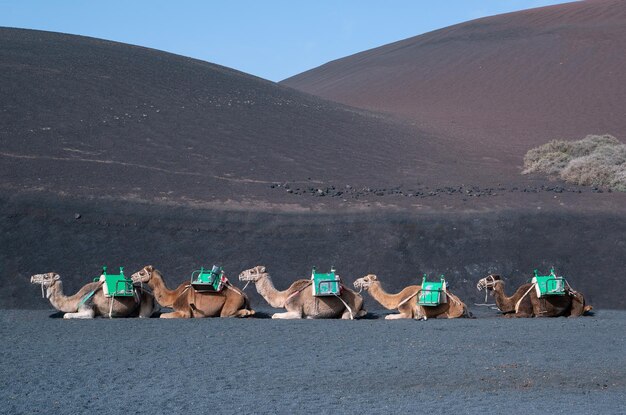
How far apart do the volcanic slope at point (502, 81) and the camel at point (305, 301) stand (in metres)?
15.9

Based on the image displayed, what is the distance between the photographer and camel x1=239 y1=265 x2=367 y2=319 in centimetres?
1638

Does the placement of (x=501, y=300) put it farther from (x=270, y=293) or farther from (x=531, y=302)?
(x=270, y=293)

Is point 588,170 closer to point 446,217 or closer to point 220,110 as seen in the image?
point 446,217

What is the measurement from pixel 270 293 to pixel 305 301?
0.62 m

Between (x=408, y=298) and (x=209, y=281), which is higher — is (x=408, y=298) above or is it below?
below

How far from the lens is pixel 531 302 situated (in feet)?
55.9

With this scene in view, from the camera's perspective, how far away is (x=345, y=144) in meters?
35.7

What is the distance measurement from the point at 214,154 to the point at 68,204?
27.3 ft

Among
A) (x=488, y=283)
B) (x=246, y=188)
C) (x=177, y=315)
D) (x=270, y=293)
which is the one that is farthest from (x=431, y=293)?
(x=246, y=188)

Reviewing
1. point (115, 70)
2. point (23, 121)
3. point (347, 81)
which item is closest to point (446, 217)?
point (23, 121)

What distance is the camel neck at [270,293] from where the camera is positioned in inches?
650

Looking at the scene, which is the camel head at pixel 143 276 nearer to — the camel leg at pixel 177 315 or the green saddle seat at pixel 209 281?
the camel leg at pixel 177 315

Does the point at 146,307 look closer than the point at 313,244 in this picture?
Yes

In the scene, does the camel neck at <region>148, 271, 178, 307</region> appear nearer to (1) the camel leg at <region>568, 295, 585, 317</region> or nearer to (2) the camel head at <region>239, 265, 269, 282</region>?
(2) the camel head at <region>239, 265, 269, 282</region>
